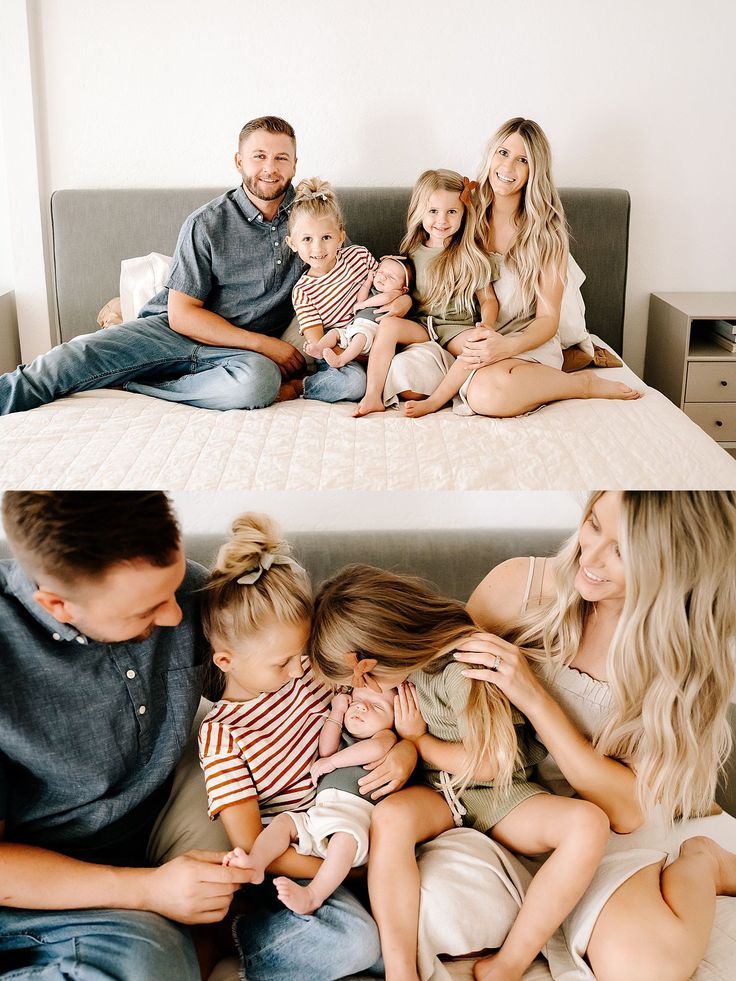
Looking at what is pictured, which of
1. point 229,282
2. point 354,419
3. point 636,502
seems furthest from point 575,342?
point 636,502

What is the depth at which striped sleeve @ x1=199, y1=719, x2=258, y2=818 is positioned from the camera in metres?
0.84

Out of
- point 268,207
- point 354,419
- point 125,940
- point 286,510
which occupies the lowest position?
point 125,940

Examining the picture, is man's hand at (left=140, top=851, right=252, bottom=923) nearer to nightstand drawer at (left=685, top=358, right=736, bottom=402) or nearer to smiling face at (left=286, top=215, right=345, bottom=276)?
smiling face at (left=286, top=215, right=345, bottom=276)

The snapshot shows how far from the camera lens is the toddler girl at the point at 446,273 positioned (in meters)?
2.17

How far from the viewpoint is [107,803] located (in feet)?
2.80

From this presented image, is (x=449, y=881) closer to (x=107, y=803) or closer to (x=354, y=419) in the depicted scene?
(x=107, y=803)

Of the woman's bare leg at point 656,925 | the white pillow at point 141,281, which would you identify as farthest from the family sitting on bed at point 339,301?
the woman's bare leg at point 656,925

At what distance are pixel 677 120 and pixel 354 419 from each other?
163cm

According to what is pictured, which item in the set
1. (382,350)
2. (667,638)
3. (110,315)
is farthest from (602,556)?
(110,315)

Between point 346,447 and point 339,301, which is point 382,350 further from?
point 346,447

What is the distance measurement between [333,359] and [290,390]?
0.13 metres

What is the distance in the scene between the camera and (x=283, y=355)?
2.22 metres

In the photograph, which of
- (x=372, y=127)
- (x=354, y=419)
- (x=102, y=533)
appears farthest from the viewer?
(x=372, y=127)

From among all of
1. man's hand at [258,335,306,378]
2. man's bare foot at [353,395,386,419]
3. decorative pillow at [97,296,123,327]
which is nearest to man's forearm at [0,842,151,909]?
man's bare foot at [353,395,386,419]
